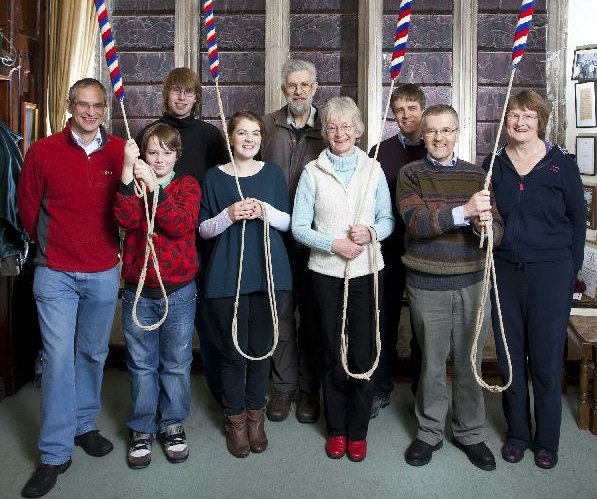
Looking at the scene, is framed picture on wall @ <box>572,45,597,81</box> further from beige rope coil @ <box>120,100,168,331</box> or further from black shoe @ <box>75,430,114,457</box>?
black shoe @ <box>75,430,114,457</box>

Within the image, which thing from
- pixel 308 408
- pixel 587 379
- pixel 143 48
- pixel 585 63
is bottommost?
pixel 308 408

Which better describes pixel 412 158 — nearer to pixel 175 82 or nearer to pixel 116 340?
pixel 175 82

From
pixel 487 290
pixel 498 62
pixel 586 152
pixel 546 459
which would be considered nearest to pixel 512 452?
pixel 546 459

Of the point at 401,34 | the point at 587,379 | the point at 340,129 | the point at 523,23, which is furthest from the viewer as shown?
the point at 587,379

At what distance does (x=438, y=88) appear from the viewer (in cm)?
397

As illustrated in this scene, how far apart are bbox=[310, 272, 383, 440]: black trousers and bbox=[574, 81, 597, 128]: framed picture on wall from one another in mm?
1810

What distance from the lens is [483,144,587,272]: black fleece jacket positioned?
2.37 metres

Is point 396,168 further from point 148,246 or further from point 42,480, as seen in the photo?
point 42,480

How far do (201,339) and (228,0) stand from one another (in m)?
2.21

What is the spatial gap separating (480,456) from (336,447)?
0.54 meters

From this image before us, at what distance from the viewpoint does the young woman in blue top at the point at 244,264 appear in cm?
246

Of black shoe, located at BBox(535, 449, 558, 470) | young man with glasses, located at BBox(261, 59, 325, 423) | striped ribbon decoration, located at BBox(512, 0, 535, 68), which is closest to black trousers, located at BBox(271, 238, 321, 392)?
young man with glasses, located at BBox(261, 59, 325, 423)

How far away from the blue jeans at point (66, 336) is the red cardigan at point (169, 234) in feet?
0.45

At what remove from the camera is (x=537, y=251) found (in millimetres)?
2393
